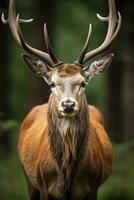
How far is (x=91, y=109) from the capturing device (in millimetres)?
14008

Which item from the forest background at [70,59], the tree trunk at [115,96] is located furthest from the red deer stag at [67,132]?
the tree trunk at [115,96]

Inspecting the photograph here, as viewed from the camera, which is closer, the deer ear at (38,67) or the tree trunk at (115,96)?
the deer ear at (38,67)

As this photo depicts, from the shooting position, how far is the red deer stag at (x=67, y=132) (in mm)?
11797

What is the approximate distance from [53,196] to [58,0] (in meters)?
8.05

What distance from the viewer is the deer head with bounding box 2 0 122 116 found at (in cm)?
1156

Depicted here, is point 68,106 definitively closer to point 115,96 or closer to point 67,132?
point 67,132

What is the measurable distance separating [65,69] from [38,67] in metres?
0.53

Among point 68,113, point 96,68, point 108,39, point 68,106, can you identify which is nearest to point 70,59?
point 108,39

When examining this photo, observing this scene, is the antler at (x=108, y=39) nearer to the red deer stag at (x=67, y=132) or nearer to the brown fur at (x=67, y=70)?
the red deer stag at (x=67, y=132)

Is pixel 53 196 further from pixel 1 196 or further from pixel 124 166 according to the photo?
pixel 124 166

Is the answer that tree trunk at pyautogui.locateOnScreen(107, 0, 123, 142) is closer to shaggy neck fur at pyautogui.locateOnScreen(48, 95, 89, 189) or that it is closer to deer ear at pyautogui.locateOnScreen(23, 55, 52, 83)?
deer ear at pyautogui.locateOnScreen(23, 55, 52, 83)

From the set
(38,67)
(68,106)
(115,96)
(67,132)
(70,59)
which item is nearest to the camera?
(68,106)

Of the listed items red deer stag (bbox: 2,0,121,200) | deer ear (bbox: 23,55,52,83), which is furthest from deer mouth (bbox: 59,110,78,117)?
deer ear (bbox: 23,55,52,83)

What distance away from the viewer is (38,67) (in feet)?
40.5
